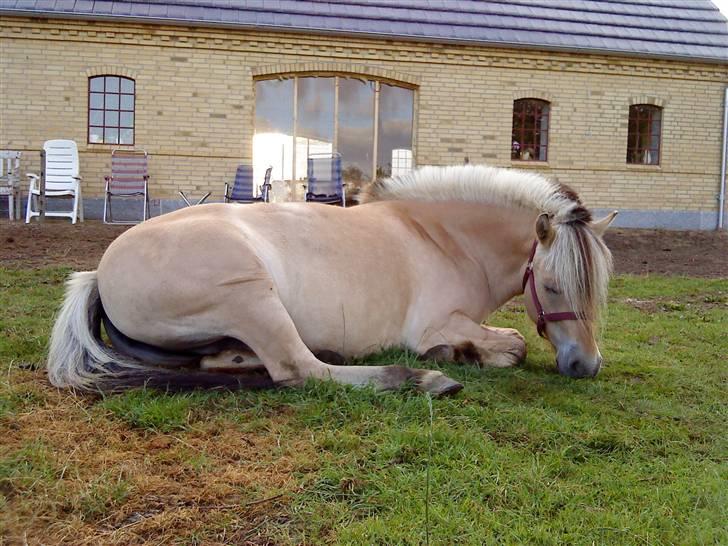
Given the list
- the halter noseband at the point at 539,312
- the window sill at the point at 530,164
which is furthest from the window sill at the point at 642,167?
the halter noseband at the point at 539,312

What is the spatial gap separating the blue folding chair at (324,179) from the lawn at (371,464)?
30.1 ft

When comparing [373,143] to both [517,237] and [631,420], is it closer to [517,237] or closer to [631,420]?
[517,237]

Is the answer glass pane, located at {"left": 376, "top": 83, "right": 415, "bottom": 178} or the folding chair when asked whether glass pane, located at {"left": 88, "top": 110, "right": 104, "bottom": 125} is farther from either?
glass pane, located at {"left": 376, "top": 83, "right": 415, "bottom": 178}

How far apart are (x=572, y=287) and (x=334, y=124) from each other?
11789mm

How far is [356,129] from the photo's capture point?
14.9m

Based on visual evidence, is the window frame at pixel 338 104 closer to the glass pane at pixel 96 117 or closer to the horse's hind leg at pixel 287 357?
the glass pane at pixel 96 117

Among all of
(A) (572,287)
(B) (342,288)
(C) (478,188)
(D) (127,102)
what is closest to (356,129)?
(D) (127,102)

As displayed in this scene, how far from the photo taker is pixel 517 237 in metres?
4.18

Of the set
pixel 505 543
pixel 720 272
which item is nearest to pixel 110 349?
pixel 505 543

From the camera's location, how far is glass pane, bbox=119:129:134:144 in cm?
1391

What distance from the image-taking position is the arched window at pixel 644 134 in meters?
16.2

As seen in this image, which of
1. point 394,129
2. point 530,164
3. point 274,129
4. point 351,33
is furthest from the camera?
point 530,164

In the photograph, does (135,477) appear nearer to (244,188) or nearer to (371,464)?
(371,464)

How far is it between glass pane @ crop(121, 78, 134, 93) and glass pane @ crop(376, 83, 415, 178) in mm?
5107
